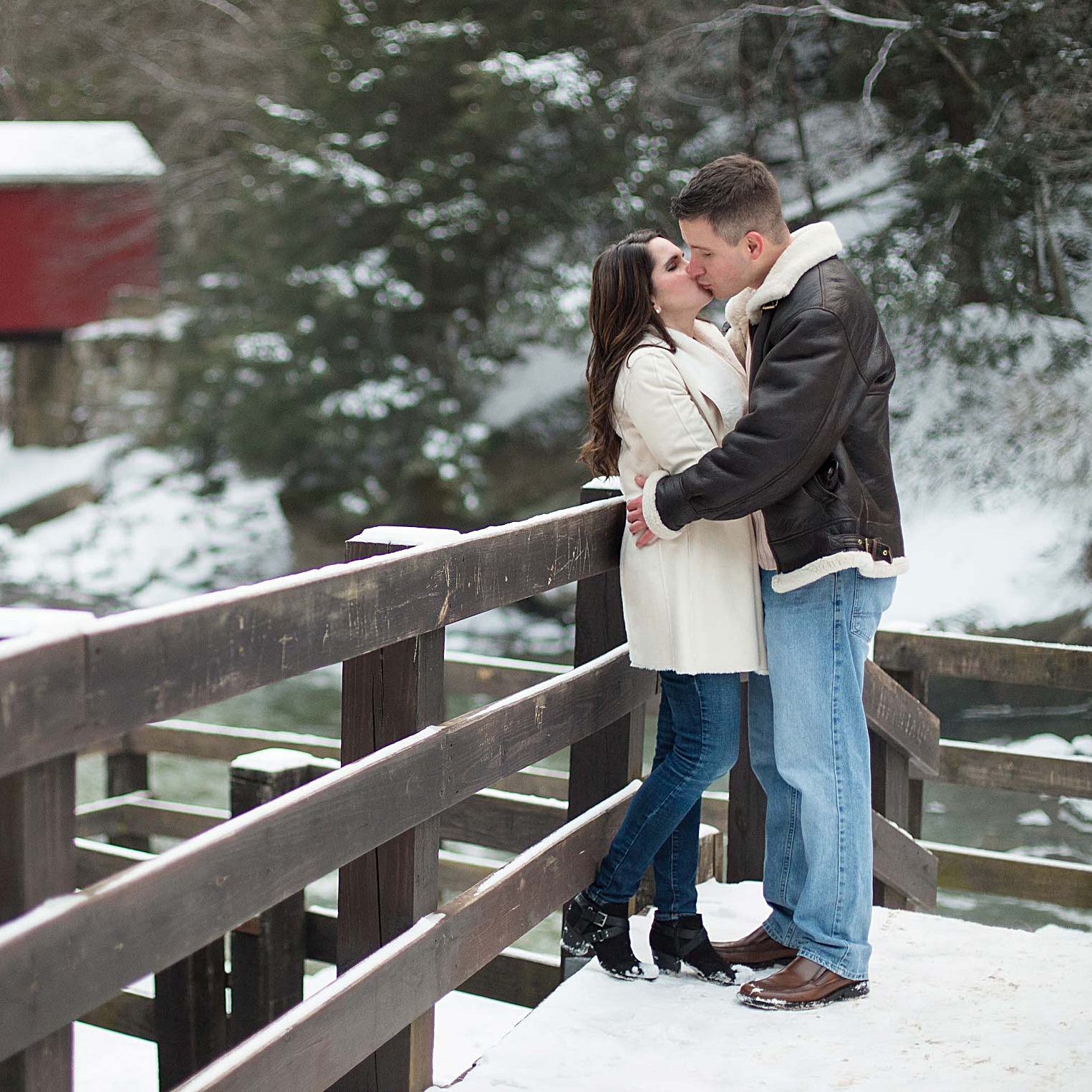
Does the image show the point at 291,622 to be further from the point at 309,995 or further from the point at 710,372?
the point at 309,995

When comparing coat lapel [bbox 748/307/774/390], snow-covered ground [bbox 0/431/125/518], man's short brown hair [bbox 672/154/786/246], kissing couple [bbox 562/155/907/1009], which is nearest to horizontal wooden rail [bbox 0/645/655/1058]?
kissing couple [bbox 562/155/907/1009]

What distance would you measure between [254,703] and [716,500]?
1079cm

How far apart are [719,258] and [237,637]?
1473 mm

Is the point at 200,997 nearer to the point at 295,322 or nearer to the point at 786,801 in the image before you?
the point at 786,801

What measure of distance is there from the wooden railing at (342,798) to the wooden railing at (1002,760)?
0.46 metres

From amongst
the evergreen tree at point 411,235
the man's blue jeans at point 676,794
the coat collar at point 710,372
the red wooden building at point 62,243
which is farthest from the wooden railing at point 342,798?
the red wooden building at point 62,243

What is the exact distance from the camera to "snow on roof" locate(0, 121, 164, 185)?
1967cm

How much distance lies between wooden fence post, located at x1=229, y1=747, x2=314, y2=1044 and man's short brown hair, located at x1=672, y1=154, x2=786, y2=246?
6.34ft

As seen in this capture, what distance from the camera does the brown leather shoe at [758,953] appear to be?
314 cm

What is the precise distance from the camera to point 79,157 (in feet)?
65.2

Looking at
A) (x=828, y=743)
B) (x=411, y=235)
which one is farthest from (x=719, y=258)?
(x=411, y=235)

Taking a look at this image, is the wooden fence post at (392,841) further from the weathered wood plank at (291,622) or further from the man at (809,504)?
the man at (809,504)

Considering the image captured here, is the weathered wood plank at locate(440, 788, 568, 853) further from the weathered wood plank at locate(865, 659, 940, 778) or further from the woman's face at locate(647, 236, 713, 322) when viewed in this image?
the woman's face at locate(647, 236, 713, 322)

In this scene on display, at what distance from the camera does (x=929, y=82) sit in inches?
557
